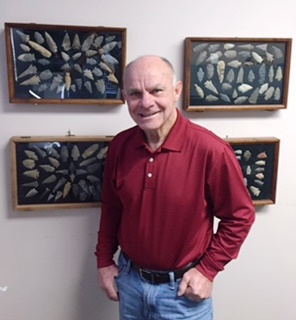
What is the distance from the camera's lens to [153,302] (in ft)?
4.21

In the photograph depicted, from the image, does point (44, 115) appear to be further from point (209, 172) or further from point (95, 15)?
point (209, 172)

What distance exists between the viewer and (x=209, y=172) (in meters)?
1.22

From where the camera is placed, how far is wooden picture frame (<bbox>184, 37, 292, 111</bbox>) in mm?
1479

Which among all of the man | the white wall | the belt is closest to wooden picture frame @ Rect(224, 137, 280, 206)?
the white wall

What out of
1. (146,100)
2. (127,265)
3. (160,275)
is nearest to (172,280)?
(160,275)

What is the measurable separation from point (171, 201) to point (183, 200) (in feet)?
0.12

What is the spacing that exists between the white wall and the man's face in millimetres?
309

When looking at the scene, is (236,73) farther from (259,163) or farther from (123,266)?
(123,266)

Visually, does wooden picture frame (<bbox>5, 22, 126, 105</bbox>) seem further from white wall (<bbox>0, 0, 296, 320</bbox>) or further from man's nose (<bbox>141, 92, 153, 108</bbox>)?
man's nose (<bbox>141, 92, 153, 108</bbox>)

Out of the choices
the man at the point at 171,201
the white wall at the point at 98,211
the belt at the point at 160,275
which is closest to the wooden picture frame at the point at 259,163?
the white wall at the point at 98,211

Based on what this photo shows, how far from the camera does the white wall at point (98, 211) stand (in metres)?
1.44

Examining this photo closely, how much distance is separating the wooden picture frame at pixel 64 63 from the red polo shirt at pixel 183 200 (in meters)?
0.27

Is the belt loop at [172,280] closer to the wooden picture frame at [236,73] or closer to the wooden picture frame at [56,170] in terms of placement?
the wooden picture frame at [56,170]

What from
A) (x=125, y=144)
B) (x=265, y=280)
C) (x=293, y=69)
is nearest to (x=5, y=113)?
(x=125, y=144)
